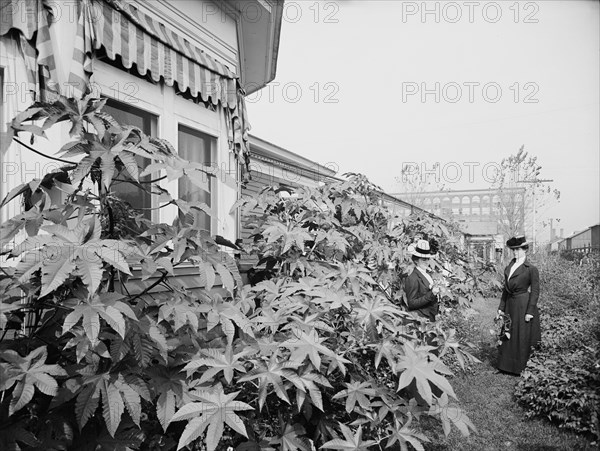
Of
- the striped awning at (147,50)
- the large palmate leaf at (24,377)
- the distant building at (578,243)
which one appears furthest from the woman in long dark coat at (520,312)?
the distant building at (578,243)

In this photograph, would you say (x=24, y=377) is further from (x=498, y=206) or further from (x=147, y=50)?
(x=498, y=206)

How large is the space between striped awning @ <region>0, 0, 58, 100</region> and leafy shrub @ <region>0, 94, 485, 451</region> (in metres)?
0.87

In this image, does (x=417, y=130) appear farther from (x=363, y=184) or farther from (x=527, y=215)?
(x=527, y=215)

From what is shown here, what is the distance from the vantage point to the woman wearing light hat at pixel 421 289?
4.45 m

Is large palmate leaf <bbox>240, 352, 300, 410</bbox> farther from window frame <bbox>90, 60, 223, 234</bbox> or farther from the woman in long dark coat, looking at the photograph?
the woman in long dark coat

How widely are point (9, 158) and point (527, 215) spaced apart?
70.4 feet

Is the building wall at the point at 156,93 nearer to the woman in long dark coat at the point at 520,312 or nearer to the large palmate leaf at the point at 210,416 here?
the large palmate leaf at the point at 210,416

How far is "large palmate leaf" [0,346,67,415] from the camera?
1466mm

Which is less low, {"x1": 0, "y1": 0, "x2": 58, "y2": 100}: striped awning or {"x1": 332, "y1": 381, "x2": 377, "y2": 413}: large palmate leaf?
{"x1": 0, "y1": 0, "x2": 58, "y2": 100}: striped awning

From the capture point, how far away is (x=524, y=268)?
18.7 feet

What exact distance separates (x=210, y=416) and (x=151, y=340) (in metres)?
0.44

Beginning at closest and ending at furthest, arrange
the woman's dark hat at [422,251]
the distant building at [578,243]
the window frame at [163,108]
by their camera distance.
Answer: the window frame at [163,108]
the woman's dark hat at [422,251]
the distant building at [578,243]

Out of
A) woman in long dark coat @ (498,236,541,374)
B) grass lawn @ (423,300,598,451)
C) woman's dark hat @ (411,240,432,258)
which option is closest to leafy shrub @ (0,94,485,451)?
grass lawn @ (423,300,598,451)

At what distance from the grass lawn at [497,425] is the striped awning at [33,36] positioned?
4.18m
